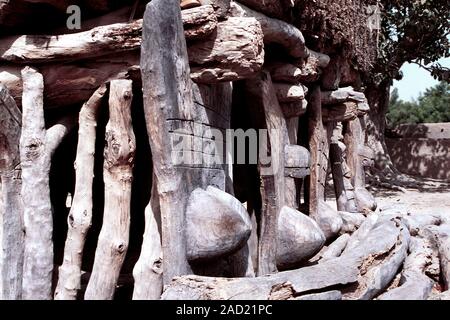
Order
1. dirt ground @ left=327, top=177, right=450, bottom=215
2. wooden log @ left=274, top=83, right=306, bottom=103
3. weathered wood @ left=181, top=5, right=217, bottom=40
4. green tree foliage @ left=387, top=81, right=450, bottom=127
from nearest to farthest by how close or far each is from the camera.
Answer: weathered wood @ left=181, top=5, right=217, bottom=40
wooden log @ left=274, top=83, right=306, bottom=103
dirt ground @ left=327, top=177, right=450, bottom=215
green tree foliage @ left=387, top=81, right=450, bottom=127

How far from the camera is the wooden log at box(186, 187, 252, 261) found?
2.92 metres

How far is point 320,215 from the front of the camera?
17.6 feet

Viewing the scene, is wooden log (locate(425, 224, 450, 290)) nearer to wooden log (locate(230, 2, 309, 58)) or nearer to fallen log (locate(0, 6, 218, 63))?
wooden log (locate(230, 2, 309, 58))

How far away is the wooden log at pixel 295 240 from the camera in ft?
12.6

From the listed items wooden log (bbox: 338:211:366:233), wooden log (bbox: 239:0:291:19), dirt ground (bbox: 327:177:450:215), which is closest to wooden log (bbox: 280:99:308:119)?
wooden log (bbox: 239:0:291:19)

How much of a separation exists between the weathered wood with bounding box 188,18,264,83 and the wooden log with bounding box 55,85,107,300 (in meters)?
0.66

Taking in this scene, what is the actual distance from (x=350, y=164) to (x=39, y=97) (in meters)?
5.03

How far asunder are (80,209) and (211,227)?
960 mm

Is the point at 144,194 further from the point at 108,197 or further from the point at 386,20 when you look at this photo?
the point at 386,20

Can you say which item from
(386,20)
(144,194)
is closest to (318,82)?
(144,194)

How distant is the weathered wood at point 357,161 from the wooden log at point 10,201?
16.1ft

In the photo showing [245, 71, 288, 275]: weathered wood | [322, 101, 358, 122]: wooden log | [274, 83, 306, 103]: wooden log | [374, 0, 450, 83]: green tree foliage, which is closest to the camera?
[245, 71, 288, 275]: weathered wood

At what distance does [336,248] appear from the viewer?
4.95m

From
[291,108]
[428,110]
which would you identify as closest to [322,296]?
[291,108]
